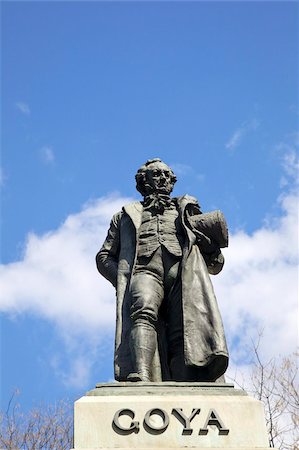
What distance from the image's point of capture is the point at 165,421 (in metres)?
5.97

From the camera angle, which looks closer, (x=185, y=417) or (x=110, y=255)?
(x=185, y=417)

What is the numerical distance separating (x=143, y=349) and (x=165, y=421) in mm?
1056

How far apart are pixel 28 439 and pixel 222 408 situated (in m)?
15.5

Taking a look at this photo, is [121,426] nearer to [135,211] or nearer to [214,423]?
[214,423]

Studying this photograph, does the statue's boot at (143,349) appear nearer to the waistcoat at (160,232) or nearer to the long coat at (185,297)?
the long coat at (185,297)

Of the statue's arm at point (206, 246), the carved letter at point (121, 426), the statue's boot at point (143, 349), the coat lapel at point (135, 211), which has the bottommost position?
the carved letter at point (121, 426)

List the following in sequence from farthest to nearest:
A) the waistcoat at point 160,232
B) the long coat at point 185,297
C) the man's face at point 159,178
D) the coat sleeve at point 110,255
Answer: the man's face at point 159,178, the coat sleeve at point 110,255, the waistcoat at point 160,232, the long coat at point 185,297

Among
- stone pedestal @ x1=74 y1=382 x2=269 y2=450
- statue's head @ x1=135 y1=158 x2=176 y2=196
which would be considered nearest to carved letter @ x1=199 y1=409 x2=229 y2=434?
stone pedestal @ x1=74 y1=382 x2=269 y2=450

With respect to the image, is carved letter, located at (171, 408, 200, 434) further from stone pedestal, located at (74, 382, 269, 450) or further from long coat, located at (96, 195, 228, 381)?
long coat, located at (96, 195, 228, 381)

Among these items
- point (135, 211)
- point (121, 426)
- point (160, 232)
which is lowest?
point (121, 426)

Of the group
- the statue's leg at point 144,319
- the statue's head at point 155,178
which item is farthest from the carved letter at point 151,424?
the statue's head at point 155,178

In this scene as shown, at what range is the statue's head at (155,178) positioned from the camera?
838 centimetres

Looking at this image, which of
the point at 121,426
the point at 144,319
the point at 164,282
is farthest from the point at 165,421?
the point at 164,282

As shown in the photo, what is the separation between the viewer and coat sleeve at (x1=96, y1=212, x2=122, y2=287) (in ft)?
26.4
